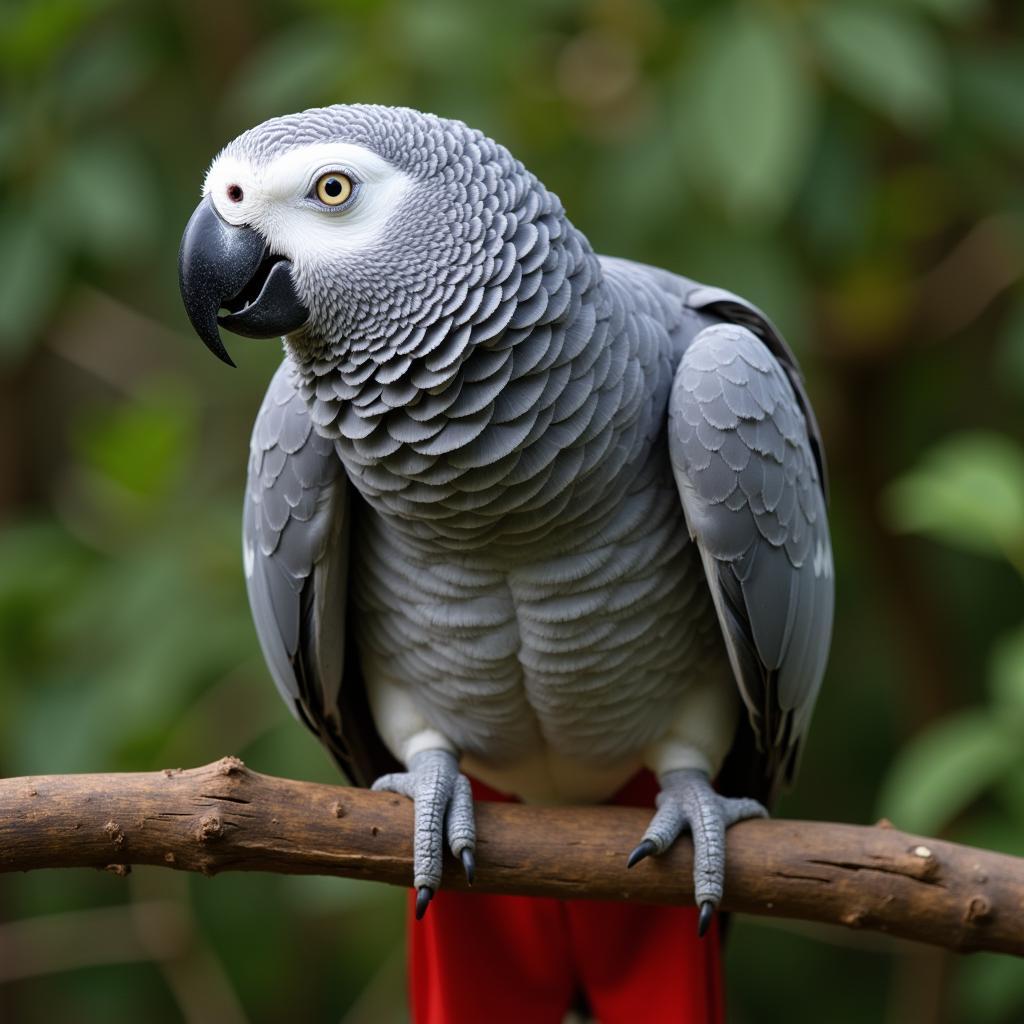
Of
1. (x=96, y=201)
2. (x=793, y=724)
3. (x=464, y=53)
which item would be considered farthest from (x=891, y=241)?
(x=96, y=201)

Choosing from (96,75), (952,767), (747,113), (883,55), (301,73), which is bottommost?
(952,767)

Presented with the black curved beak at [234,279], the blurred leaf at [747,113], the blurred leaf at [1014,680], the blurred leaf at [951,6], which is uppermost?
the blurred leaf at [951,6]

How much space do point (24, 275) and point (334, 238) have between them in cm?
115

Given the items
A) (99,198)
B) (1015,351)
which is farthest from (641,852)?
(99,198)

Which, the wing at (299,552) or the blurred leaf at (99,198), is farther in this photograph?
the blurred leaf at (99,198)

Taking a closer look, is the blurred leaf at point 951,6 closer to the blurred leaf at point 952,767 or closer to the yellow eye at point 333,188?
the blurred leaf at point 952,767

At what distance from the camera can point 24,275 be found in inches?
82.7

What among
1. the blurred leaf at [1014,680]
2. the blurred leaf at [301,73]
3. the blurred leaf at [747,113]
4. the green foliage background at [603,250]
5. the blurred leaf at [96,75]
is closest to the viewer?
the blurred leaf at [1014,680]

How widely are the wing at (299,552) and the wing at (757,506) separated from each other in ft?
1.20

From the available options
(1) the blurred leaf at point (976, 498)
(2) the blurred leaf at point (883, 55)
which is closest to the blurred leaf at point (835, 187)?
(2) the blurred leaf at point (883, 55)

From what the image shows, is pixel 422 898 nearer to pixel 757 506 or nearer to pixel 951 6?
pixel 757 506

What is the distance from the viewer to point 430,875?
125 cm

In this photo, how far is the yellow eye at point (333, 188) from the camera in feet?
3.75

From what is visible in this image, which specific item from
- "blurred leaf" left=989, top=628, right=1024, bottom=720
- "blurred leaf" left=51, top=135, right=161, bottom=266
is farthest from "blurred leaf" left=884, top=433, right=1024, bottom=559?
"blurred leaf" left=51, top=135, right=161, bottom=266
